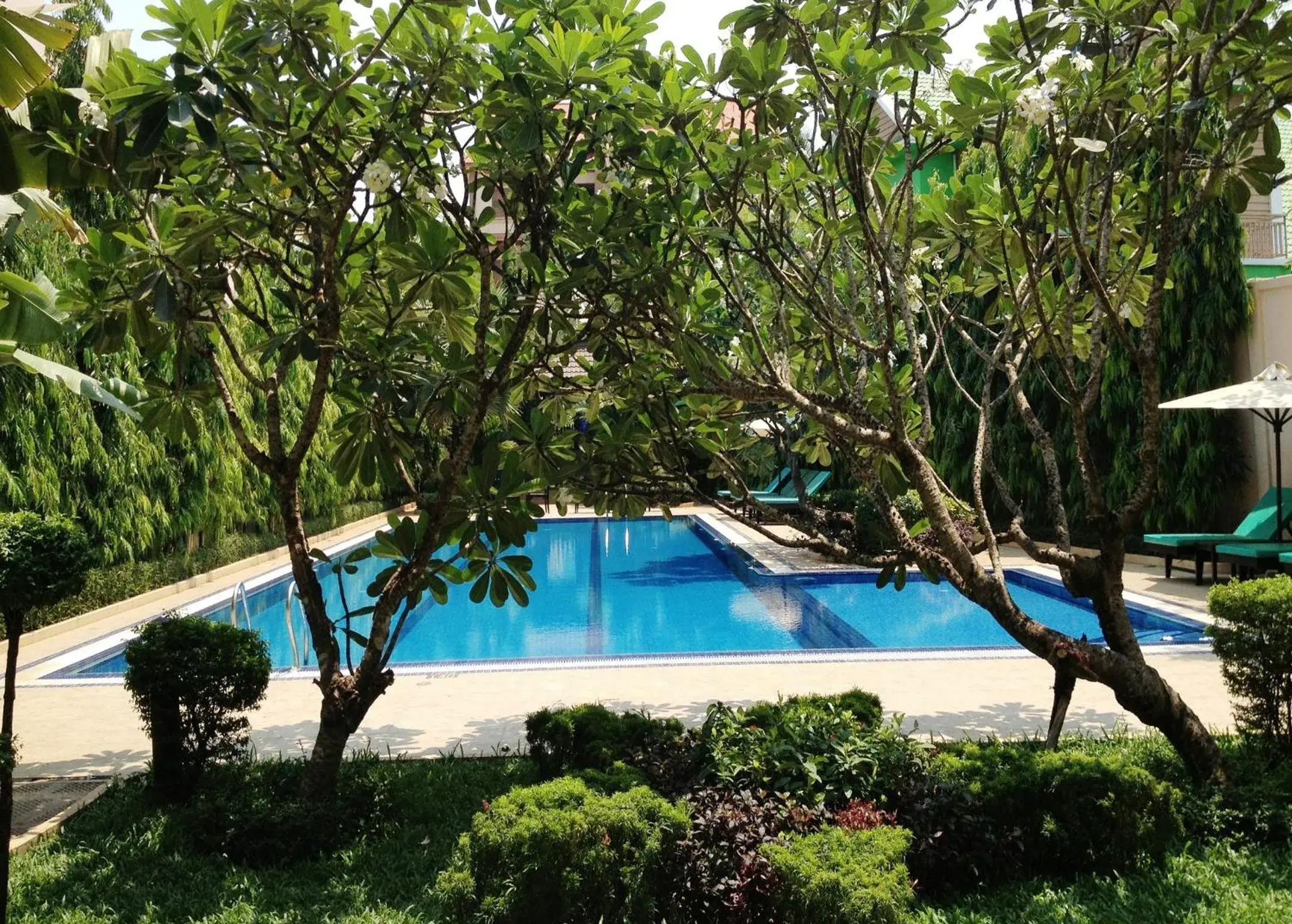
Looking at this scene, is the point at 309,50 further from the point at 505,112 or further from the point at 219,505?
the point at 219,505

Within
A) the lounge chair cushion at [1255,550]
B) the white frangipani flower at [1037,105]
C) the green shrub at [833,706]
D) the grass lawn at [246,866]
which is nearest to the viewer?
the white frangipani flower at [1037,105]

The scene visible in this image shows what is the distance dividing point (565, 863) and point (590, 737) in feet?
4.93

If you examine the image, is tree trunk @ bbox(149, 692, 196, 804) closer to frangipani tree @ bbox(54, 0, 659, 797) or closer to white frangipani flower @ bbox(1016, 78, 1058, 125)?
frangipani tree @ bbox(54, 0, 659, 797)

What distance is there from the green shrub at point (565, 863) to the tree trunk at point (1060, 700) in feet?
6.77

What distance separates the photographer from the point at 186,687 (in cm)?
504

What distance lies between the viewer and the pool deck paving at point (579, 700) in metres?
6.23

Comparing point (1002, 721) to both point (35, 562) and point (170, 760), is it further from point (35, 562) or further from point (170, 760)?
point (35, 562)

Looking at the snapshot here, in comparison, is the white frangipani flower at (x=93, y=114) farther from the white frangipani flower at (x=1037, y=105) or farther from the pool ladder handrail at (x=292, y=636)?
the white frangipani flower at (x=1037, y=105)

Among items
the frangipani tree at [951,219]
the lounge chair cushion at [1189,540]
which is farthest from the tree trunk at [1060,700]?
the lounge chair cushion at [1189,540]

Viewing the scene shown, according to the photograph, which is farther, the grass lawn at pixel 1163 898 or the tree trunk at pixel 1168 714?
the tree trunk at pixel 1168 714

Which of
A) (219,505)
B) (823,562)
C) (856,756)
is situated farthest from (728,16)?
(219,505)

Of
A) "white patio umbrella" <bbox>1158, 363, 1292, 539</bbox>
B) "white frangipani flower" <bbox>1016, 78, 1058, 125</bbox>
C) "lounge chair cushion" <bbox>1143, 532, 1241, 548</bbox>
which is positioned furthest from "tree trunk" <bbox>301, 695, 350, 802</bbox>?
"lounge chair cushion" <bbox>1143, 532, 1241, 548</bbox>

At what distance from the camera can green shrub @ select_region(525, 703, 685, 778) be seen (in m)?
4.70

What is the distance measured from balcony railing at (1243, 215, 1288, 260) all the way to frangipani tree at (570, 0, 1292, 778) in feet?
45.2
